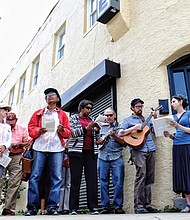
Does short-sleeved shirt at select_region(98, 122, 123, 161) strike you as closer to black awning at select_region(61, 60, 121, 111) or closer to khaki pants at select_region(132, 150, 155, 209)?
khaki pants at select_region(132, 150, 155, 209)

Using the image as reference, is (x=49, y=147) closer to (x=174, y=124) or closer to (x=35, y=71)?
(x=174, y=124)

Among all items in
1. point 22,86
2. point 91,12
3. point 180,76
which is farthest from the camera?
point 22,86

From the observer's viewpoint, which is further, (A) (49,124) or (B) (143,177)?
(B) (143,177)

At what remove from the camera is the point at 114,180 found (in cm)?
482

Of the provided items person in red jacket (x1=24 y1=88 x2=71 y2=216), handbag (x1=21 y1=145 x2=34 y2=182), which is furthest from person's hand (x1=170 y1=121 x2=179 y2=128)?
handbag (x1=21 y1=145 x2=34 y2=182)

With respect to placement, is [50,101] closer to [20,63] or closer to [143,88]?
[143,88]

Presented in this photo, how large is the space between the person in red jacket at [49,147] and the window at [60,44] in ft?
21.3

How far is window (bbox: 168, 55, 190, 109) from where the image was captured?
5457 millimetres

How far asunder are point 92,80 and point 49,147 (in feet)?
10.1

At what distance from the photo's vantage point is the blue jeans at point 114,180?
4.70m

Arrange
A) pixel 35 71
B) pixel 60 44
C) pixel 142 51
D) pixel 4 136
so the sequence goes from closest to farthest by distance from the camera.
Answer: pixel 4 136
pixel 142 51
pixel 60 44
pixel 35 71

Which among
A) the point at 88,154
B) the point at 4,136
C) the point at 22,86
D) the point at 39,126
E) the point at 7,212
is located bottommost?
the point at 7,212

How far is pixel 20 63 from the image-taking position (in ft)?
49.4

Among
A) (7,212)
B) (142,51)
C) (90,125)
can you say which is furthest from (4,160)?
(142,51)
